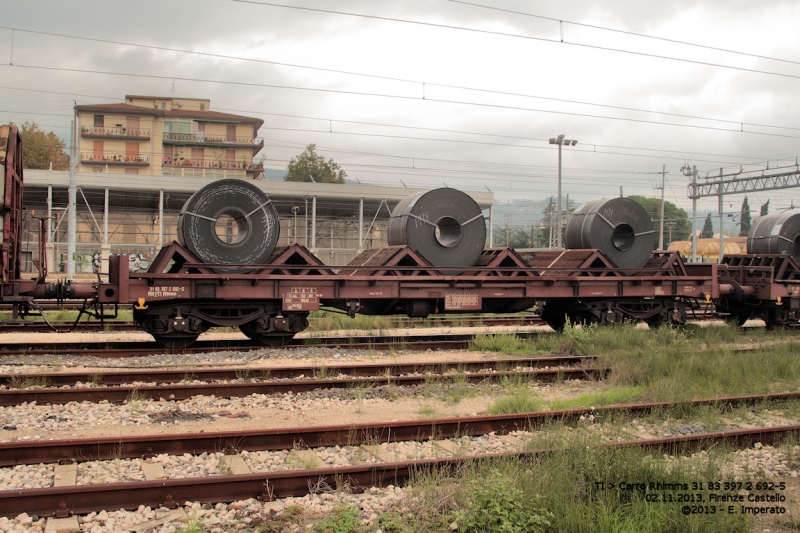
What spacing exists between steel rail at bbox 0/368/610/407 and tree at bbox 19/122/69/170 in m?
58.3

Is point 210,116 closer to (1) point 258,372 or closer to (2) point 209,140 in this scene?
(2) point 209,140

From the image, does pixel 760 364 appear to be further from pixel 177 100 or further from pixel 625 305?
pixel 177 100

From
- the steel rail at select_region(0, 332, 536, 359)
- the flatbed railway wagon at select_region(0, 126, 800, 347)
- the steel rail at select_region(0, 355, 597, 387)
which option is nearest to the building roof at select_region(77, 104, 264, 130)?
the flatbed railway wagon at select_region(0, 126, 800, 347)

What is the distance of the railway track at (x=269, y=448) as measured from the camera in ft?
14.6

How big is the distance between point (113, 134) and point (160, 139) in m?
4.62

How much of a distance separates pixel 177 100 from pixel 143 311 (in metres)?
73.4

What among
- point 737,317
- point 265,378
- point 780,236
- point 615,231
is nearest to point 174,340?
point 265,378

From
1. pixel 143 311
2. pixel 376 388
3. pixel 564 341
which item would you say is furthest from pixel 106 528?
pixel 564 341

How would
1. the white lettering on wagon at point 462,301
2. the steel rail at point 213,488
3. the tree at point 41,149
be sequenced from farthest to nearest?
1. the tree at point 41,149
2. the white lettering on wagon at point 462,301
3. the steel rail at point 213,488

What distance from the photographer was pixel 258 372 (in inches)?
356

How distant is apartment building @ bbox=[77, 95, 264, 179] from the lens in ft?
216

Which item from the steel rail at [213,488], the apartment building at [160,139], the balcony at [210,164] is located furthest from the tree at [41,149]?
the steel rail at [213,488]

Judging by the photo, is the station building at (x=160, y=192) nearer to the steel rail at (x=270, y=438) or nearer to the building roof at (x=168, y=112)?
the building roof at (x=168, y=112)

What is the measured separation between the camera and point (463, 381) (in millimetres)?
8867
